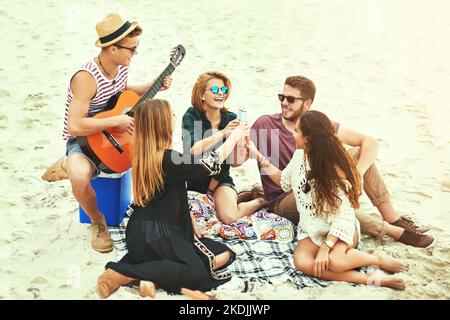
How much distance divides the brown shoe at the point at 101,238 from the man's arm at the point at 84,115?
68 cm

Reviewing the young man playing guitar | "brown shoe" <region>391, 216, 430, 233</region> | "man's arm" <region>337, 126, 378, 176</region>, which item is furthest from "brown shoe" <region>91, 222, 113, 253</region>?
"brown shoe" <region>391, 216, 430, 233</region>

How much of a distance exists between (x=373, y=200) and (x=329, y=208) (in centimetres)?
79

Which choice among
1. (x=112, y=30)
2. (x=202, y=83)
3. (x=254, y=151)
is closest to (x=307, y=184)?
(x=254, y=151)

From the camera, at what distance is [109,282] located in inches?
163

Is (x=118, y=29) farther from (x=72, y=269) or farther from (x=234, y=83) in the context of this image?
(x=234, y=83)

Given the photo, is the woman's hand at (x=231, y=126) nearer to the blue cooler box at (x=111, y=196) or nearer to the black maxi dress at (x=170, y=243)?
the black maxi dress at (x=170, y=243)

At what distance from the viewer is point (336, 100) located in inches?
302

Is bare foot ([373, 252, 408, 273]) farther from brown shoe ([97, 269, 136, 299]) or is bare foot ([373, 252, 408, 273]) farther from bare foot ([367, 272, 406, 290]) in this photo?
brown shoe ([97, 269, 136, 299])

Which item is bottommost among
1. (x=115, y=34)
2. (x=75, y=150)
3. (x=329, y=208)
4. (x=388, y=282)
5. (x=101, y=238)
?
(x=388, y=282)

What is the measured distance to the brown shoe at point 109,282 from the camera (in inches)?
163

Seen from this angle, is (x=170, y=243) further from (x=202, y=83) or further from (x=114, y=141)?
(x=202, y=83)

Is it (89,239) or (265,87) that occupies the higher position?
(265,87)

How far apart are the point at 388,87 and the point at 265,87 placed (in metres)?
1.50
